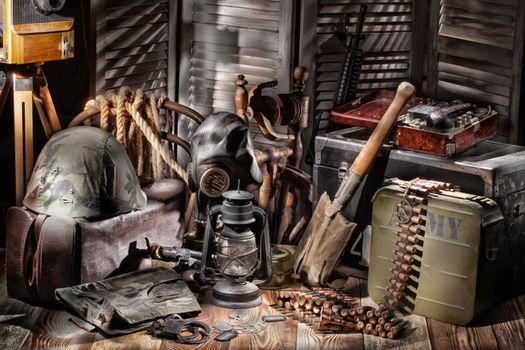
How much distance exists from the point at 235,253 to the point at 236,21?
1756 millimetres

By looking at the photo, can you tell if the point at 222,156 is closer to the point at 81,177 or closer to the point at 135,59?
the point at 81,177

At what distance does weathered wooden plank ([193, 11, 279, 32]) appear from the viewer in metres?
6.73

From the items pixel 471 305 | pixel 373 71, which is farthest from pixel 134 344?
pixel 373 71

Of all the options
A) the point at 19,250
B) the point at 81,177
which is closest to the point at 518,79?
the point at 81,177

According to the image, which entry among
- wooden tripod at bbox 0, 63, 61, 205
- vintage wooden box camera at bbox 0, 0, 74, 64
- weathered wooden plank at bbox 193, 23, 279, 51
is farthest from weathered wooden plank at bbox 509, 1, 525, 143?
wooden tripod at bbox 0, 63, 61, 205

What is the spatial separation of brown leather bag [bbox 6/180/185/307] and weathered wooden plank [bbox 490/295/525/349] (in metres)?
2.02

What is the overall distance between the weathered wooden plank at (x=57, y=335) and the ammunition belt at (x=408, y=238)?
5.37 feet

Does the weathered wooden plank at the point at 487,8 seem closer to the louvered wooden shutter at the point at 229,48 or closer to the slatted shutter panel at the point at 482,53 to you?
the slatted shutter panel at the point at 482,53

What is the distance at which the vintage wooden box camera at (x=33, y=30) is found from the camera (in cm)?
573

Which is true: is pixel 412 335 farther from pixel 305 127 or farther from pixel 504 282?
pixel 305 127

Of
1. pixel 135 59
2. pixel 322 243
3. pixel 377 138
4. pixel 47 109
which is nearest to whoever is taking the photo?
pixel 377 138

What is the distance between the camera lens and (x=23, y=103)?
6008 millimetres

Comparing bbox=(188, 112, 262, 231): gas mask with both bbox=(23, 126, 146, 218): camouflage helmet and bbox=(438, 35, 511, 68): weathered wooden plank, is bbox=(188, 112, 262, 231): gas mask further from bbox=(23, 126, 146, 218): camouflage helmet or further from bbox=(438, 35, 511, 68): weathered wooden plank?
bbox=(438, 35, 511, 68): weathered wooden plank

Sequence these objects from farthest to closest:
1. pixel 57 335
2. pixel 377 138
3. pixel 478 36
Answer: pixel 478 36
pixel 377 138
pixel 57 335
